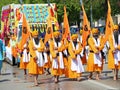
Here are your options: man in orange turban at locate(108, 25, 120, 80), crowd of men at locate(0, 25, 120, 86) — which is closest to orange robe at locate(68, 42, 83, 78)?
crowd of men at locate(0, 25, 120, 86)

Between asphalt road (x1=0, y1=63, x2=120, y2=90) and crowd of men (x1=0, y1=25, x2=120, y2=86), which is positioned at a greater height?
crowd of men (x1=0, y1=25, x2=120, y2=86)

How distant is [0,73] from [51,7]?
16.4 ft

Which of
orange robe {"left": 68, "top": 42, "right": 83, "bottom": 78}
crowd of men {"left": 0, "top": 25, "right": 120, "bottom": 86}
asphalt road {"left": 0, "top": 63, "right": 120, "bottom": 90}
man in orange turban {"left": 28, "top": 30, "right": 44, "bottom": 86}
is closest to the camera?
asphalt road {"left": 0, "top": 63, "right": 120, "bottom": 90}

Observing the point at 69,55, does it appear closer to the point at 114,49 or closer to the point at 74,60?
the point at 74,60

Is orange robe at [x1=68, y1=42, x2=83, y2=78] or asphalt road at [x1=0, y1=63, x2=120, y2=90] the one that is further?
orange robe at [x1=68, y1=42, x2=83, y2=78]

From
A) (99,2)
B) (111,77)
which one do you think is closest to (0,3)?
(99,2)

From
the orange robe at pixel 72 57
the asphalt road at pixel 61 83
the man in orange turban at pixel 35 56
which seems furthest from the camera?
the orange robe at pixel 72 57

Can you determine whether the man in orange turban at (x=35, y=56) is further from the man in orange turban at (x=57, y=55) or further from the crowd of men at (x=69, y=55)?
the man in orange turban at (x=57, y=55)

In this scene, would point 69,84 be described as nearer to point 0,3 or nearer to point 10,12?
point 10,12

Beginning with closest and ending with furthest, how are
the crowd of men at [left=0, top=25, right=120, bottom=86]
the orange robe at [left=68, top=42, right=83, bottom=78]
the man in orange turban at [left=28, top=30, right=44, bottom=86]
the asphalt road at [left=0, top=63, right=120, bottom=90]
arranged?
the asphalt road at [left=0, top=63, right=120, bottom=90]
the man in orange turban at [left=28, top=30, right=44, bottom=86]
the crowd of men at [left=0, top=25, right=120, bottom=86]
the orange robe at [left=68, top=42, right=83, bottom=78]

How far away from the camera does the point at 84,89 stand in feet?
44.2

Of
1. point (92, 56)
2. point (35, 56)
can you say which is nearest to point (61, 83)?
point (35, 56)

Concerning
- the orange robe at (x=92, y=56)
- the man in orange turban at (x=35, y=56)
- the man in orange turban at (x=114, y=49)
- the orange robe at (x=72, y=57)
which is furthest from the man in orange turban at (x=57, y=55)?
the man in orange turban at (x=114, y=49)

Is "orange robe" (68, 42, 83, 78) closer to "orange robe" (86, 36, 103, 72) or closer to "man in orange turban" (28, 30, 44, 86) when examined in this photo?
"orange robe" (86, 36, 103, 72)
